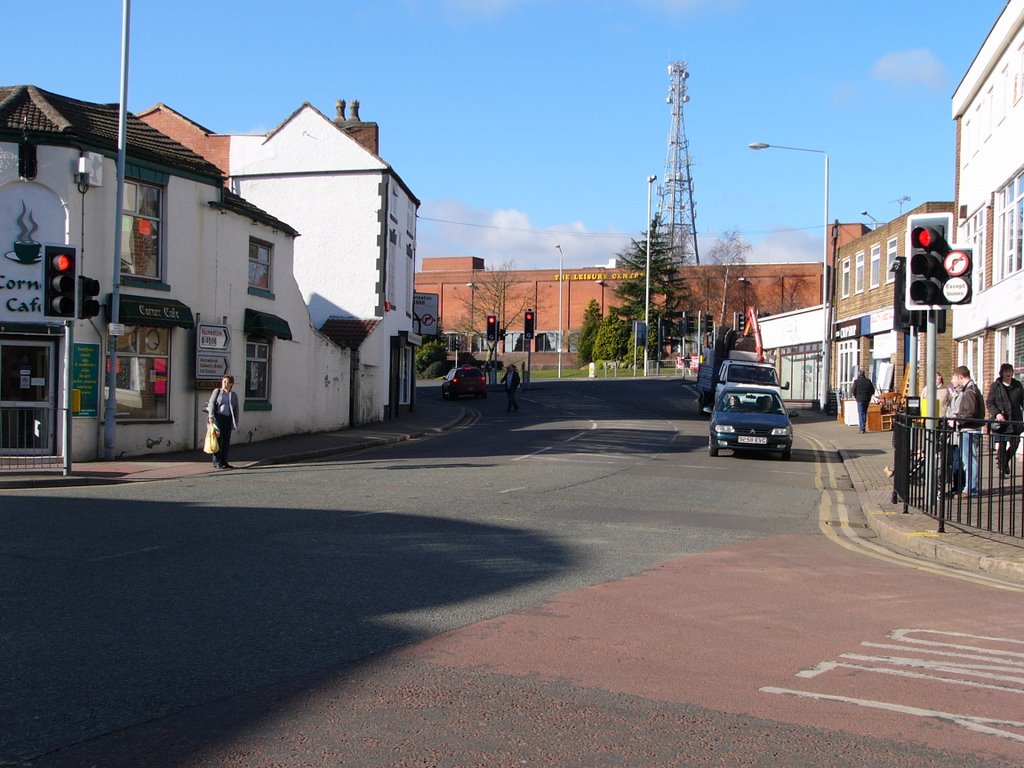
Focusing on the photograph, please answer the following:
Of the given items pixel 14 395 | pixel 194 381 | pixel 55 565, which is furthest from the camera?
pixel 194 381

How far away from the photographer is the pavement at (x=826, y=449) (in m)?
9.94

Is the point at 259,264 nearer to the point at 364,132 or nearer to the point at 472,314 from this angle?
the point at 364,132

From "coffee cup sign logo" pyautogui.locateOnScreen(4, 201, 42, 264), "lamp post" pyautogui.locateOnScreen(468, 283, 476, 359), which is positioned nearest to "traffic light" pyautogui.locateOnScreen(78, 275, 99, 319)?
"coffee cup sign logo" pyautogui.locateOnScreen(4, 201, 42, 264)

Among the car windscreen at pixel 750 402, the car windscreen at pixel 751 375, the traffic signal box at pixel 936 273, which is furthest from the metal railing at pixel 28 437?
the car windscreen at pixel 751 375

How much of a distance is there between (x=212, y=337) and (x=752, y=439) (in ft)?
38.3

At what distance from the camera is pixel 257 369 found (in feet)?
78.4

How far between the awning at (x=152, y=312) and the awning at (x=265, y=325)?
2.28 m

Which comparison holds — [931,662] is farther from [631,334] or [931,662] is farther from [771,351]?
[631,334]

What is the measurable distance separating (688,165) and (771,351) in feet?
141

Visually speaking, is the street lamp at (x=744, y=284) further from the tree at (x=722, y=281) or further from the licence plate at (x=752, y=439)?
the licence plate at (x=752, y=439)

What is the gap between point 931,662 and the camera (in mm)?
6129

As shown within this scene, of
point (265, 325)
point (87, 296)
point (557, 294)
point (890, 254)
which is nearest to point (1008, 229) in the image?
point (890, 254)

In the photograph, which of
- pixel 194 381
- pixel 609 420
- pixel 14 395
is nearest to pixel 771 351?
pixel 609 420

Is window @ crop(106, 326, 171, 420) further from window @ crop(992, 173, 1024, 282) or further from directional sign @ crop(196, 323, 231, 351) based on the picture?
window @ crop(992, 173, 1024, 282)
